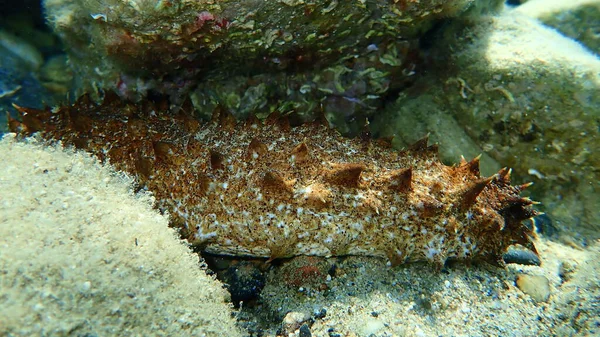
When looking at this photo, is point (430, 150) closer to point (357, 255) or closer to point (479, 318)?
point (357, 255)

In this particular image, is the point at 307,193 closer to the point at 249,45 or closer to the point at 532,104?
the point at 249,45

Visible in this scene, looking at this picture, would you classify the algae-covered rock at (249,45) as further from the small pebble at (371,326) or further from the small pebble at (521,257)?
the small pebble at (371,326)


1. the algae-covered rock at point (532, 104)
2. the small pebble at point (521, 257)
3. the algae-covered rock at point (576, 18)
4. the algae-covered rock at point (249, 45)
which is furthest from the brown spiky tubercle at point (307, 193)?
the algae-covered rock at point (576, 18)

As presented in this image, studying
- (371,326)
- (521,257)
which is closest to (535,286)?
(521,257)

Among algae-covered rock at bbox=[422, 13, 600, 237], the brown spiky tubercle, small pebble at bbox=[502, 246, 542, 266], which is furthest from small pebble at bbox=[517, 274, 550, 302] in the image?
algae-covered rock at bbox=[422, 13, 600, 237]

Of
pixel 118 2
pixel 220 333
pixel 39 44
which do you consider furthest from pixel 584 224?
pixel 39 44
